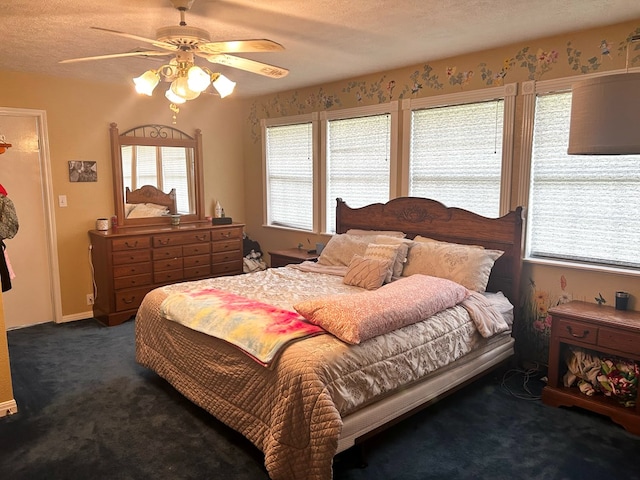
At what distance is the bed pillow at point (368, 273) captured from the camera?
3.51 meters

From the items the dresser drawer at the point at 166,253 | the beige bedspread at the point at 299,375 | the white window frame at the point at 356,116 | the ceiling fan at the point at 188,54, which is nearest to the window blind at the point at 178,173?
the dresser drawer at the point at 166,253

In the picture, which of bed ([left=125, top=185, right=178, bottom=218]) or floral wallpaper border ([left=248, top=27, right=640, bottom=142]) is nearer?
floral wallpaper border ([left=248, top=27, right=640, bottom=142])

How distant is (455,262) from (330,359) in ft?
5.33

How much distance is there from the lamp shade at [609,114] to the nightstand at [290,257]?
2940mm

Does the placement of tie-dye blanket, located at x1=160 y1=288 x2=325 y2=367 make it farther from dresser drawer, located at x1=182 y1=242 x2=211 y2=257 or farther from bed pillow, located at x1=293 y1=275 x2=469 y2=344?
dresser drawer, located at x1=182 y1=242 x2=211 y2=257

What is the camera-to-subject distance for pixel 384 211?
436cm

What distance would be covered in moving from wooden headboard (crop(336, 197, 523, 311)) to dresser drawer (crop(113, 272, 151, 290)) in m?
2.00

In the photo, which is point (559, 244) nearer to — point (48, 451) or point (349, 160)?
point (349, 160)

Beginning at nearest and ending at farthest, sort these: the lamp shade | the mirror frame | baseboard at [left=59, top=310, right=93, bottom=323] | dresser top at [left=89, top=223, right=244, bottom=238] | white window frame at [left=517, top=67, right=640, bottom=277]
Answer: the lamp shade, white window frame at [left=517, top=67, right=640, bottom=277], dresser top at [left=89, top=223, right=244, bottom=238], baseboard at [left=59, top=310, right=93, bottom=323], the mirror frame

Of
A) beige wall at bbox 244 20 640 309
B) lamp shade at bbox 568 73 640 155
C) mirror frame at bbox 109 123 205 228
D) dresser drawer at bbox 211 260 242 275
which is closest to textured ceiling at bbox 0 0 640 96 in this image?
beige wall at bbox 244 20 640 309

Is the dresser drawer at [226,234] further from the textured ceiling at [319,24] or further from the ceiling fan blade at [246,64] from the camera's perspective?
the ceiling fan blade at [246,64]

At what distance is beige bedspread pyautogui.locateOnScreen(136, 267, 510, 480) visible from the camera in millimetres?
2150

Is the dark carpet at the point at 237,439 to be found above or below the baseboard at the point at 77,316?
below

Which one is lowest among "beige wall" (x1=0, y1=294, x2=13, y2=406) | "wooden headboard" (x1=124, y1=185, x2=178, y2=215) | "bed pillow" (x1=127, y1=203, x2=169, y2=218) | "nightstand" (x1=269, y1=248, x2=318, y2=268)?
"beige wall" (x1=0, y1=294, x2=13, y2=406)
